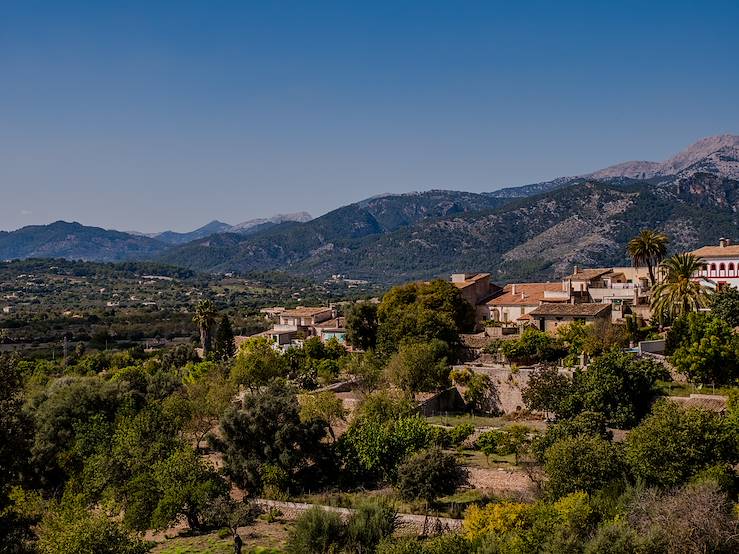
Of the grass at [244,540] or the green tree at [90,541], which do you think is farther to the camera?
the grass at [244,540]

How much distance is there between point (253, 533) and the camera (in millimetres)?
27672

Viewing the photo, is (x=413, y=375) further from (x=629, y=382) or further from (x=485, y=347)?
(x=629, y=382)

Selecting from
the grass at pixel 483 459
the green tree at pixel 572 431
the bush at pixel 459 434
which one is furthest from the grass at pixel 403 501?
the bush at pixel 459 434

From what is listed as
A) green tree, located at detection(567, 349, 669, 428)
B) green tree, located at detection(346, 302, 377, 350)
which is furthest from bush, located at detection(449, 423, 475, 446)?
green tree, located at detection(346, 302, 377, 350)

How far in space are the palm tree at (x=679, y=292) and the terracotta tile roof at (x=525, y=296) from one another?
1184cm

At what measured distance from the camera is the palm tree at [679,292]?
41.9 meters

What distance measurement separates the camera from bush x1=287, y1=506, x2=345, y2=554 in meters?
23.7

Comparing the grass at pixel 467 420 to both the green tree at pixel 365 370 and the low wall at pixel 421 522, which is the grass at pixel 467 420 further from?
the low wall at pixel 421 522

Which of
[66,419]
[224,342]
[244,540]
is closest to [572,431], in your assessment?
[244,540]

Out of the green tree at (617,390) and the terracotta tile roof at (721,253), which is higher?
the terracotta tile roof at (721,253)

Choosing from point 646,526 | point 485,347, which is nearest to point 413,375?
point 485,347

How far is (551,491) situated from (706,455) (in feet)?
18.8

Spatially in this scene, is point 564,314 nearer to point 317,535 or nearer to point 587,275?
point 587,275

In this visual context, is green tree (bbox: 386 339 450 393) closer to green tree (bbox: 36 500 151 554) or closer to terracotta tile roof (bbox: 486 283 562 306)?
terracotta tile roof (bbox: 486 283 562 306)
